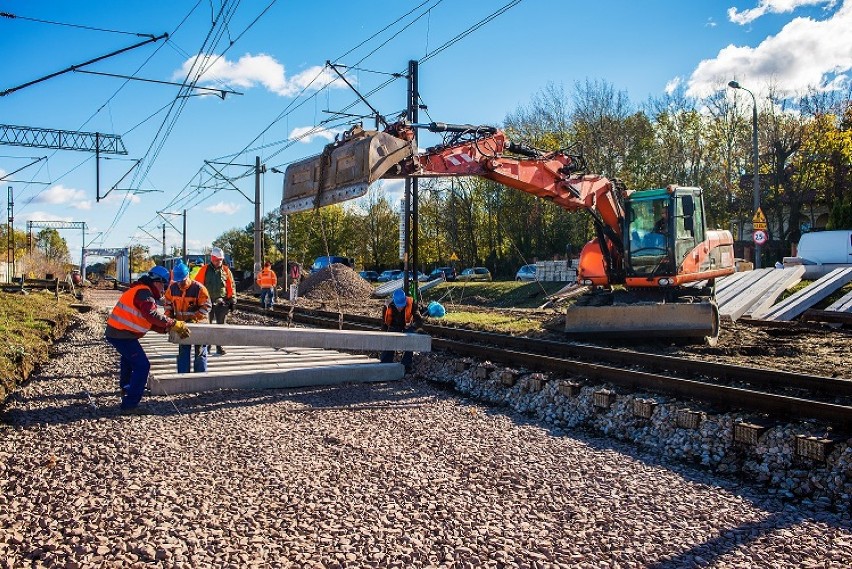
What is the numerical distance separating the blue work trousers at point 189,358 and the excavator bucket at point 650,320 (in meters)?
7.40

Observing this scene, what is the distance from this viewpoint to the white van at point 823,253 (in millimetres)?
23000

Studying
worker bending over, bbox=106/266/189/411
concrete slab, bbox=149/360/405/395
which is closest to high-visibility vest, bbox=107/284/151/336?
worker bending over, bbox=106/266/189/411

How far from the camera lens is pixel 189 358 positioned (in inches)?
378

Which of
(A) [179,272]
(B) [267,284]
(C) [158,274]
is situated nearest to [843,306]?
(A) [179,272]

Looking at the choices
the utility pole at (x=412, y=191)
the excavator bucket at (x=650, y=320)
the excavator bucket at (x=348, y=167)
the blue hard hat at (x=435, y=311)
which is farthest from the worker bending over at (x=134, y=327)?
the utility pole at (x=412, y=191)

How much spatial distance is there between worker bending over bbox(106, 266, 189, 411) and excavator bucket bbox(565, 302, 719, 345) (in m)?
8.36

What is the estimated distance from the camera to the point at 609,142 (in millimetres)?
37750

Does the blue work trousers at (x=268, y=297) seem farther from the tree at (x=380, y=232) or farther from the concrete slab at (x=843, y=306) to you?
the tree at (x=380, y=232)

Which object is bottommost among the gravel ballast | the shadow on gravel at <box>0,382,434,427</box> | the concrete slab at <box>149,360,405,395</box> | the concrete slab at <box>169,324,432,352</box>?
the gravel ballast

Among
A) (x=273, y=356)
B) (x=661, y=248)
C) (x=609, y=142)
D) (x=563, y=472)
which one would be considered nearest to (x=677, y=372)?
(x=661, y=248)

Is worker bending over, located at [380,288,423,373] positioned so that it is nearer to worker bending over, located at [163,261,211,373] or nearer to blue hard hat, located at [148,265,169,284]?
worker bending over, located at [163,261,211,373]

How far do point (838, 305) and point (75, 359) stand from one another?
17.6m

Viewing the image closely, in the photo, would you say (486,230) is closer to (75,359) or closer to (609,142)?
(609,142)

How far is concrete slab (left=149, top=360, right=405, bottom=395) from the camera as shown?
8.80m
